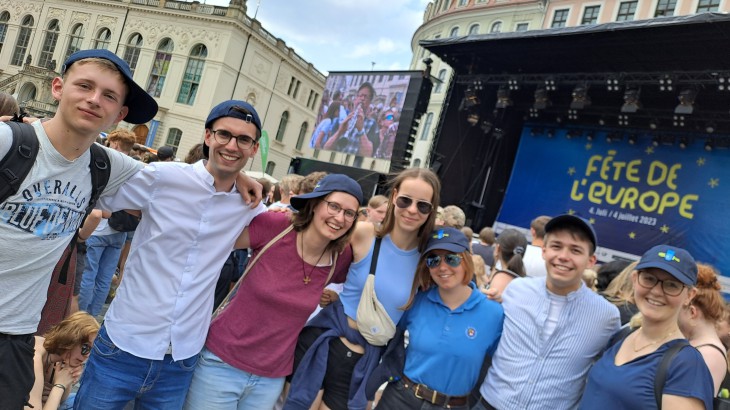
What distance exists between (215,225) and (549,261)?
1773 millimetres

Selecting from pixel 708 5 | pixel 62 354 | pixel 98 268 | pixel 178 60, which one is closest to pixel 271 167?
pixel 178 60

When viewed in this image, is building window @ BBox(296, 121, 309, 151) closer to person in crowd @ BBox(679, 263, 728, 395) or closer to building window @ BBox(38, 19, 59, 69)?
building window @ BBox(38, 19, 59, 69)

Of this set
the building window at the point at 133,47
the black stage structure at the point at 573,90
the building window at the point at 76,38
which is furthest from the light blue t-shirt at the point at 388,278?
the building window at the point at 76,38

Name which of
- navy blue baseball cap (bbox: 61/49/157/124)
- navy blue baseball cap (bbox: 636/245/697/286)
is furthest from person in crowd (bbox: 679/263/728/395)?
navy blue baseball cap (bbox: 61/49/157/124)

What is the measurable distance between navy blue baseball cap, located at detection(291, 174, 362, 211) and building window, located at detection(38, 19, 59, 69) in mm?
42196

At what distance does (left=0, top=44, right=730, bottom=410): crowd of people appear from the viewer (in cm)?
175

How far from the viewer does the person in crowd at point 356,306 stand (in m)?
2.48

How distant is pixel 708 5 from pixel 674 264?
23876mm

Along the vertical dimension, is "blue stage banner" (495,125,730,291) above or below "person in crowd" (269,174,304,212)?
above

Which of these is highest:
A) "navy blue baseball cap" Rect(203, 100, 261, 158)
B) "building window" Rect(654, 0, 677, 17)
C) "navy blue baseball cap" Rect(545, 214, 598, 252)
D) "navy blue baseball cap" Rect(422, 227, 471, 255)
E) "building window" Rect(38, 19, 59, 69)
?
"building window" Rect(654, 0, 677, 17)

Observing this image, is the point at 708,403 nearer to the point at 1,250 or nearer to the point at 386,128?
the point at 1,250

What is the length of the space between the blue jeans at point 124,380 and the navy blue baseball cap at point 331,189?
0.97 m

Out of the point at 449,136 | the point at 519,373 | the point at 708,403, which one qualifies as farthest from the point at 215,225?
the point at 449,136

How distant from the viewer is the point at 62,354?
2.71 m
